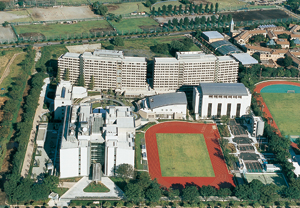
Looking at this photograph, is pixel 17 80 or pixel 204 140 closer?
pixel 204 140

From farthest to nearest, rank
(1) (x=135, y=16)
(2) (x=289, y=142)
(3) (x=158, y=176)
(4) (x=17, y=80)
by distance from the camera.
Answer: (1) (x=135, y=16) < (4) (x=17, y=80) < (2) (x=289, y=142) < (3) (x=158, y=176)

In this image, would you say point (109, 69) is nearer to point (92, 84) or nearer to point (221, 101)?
point (92, 84)

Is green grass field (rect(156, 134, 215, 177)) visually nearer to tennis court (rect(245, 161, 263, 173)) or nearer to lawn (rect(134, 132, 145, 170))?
lawn (rect(134, 132, 145, 170))

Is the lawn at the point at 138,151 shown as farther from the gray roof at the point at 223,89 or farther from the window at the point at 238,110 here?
the window at the point at 238,110

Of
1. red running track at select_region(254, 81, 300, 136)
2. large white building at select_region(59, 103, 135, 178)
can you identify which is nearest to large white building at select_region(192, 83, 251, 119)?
red running track at select_region(254, 81, 300, 136)

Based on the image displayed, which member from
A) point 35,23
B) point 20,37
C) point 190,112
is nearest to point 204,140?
point 190,112

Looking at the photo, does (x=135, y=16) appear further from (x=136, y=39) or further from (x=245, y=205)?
(x=245, y=205)
